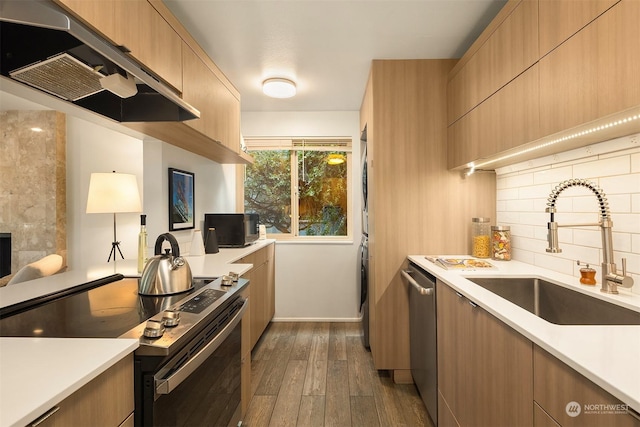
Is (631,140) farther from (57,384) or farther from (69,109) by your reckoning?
(69,109)

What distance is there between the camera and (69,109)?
1.52 m

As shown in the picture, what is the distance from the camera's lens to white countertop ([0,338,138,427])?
565 mm

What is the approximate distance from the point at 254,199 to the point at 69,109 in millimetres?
2498

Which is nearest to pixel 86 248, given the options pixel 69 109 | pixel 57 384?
pixel 69 109

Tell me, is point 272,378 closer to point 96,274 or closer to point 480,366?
point 96,274

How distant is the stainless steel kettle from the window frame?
7.88 feet

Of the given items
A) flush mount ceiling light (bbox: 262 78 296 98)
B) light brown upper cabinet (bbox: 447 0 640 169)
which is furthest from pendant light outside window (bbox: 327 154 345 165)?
light brown upper cabinet (bbox: 447 0 640 169)

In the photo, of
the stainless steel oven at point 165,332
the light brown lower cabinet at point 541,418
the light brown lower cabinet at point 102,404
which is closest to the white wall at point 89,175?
the stainless steel oven at point 165,332

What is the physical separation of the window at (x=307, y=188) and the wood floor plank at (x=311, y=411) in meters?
1.99

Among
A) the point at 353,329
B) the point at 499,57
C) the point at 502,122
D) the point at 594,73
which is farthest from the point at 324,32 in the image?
the point at 353,329

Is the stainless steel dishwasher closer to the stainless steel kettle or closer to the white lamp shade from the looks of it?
the stainless steel kettle

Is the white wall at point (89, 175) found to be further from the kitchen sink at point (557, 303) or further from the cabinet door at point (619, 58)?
the cabinet door at point (619, 58)

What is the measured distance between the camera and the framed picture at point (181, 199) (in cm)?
236

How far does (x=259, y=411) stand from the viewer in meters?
2.01
